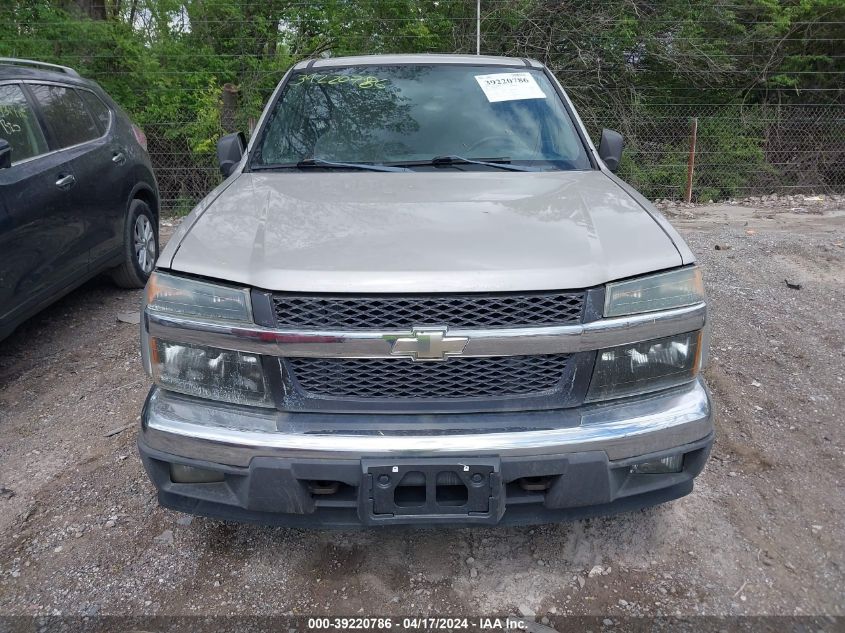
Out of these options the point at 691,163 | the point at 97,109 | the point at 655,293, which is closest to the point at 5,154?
the point at 97,109

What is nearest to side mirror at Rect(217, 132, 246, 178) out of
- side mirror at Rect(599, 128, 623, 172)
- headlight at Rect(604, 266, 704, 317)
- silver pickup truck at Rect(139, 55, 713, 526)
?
silver pickup truck at Rect(139, 55, 713, 526)

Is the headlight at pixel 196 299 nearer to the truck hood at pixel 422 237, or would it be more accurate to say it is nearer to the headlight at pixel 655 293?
the truck hood at pixel 422 237

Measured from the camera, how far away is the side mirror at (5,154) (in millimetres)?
3556

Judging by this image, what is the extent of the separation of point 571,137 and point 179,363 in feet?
7.11

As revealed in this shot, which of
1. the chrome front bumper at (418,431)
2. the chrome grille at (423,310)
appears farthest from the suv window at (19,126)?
the chrome grille at (423,310)

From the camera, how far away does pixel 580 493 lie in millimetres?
2045

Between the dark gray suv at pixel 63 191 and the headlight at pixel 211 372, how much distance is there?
2.05 m

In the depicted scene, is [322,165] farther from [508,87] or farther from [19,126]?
[19,126]

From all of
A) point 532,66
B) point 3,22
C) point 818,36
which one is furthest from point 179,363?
point 818,36

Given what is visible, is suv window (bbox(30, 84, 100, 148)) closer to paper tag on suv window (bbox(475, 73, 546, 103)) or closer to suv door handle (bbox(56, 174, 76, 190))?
suv door handle (bbox(56, 174, 76, 190))

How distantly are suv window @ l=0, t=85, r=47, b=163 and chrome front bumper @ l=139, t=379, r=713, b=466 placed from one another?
271cm

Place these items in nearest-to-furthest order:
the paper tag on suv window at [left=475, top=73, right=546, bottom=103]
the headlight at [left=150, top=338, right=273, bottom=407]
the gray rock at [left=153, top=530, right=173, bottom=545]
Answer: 1. the headlight at [left=150, top=338, right=273, bottom=407]
2. the gray rock at [left=153, top=530, right=173, bottom=545]
3. the paper tag on suv window at [left=475, top=73, right=546, bottom=103]

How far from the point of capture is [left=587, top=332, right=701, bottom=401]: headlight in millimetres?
2088

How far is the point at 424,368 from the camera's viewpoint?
2055 millimetres
